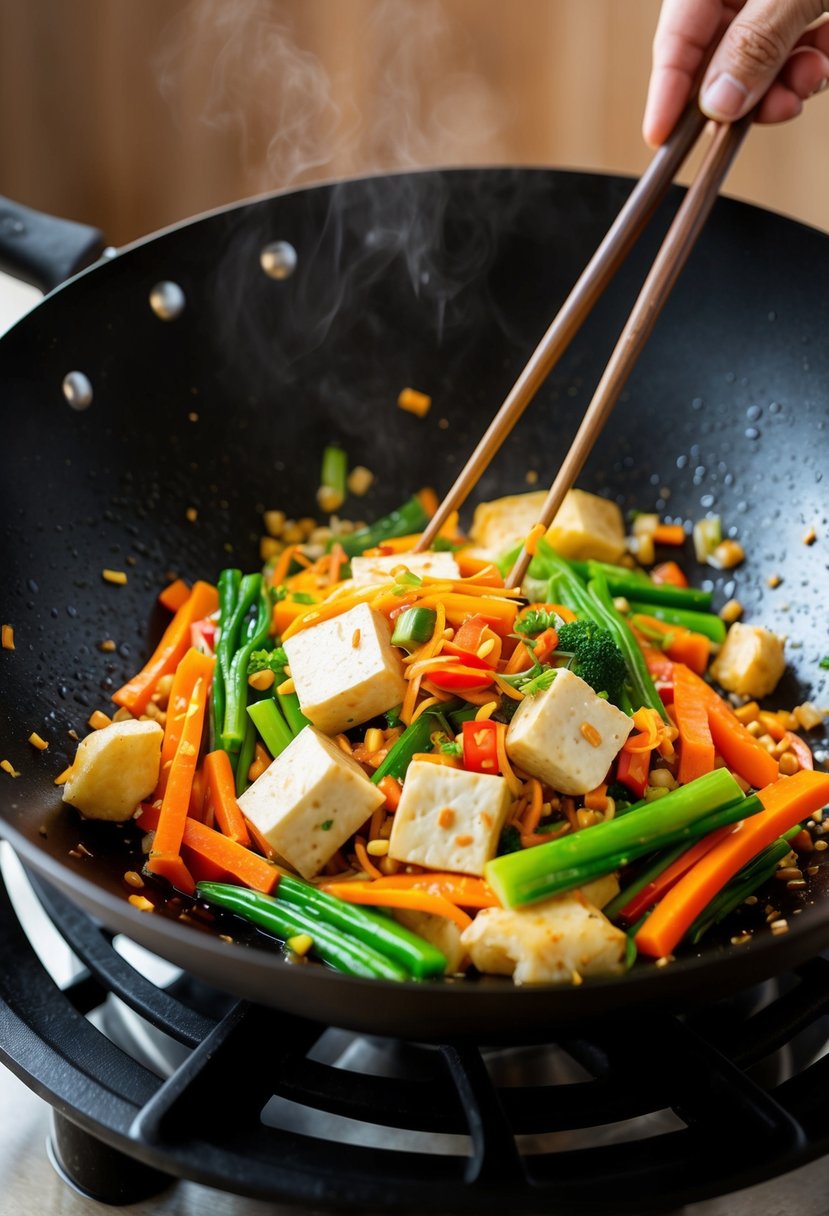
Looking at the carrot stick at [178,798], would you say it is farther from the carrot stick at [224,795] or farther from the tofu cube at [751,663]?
the tofu cube at [751,663]

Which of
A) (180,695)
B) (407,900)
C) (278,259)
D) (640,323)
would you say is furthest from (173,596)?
(640,323)

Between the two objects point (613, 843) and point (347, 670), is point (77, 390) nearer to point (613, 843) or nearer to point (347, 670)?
point (347, 670)

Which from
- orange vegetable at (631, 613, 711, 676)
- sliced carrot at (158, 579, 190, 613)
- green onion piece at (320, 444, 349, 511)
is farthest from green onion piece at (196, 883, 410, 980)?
green onion piece at (320, 444, 349, 511)

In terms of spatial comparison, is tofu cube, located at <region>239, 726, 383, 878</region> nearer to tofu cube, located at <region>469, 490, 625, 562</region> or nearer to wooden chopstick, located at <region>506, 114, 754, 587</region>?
wooden chopstick, located at <region>506, 114, 754, 587</region>

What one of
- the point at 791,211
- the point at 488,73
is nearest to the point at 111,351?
the point at 488,73

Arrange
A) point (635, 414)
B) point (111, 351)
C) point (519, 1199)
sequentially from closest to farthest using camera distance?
point (519, 1199) < point (111, 351) < point (635, 414)

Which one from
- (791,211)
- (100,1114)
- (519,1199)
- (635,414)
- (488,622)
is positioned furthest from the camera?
(791,211)

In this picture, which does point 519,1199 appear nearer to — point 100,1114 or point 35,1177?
point 100,1114
